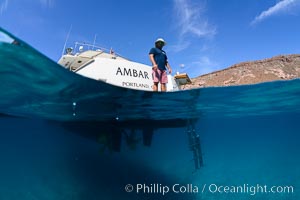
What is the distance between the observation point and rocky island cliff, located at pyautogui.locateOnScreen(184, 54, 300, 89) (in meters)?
59.6

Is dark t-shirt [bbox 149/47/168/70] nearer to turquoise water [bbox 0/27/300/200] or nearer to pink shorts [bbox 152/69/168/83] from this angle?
pink shorts [bbox 152/69/168/83]

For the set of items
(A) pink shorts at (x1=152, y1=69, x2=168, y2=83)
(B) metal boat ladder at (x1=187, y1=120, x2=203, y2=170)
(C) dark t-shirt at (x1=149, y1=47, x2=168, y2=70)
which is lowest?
(B) metal boat ladder at (x1=187, y1=120, x2=203, y2=170)

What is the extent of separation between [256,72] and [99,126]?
52252 millimetres

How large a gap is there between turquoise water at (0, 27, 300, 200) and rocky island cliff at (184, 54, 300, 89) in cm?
2197

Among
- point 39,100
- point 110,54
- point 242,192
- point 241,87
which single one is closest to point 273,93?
point 241,87

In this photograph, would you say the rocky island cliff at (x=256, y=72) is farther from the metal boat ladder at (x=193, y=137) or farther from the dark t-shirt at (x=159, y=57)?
the dark t-shirt at (x=159, y=57)

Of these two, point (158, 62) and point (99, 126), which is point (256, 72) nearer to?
point (99, 126)

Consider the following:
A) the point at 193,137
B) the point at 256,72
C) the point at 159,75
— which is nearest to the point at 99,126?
the point at 159,75

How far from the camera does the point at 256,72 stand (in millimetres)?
62375

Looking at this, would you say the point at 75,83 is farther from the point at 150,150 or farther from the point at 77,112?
the point at 150,150

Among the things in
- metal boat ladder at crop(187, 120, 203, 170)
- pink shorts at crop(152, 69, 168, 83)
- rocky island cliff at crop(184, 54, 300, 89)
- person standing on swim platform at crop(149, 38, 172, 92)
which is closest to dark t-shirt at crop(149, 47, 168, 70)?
person standing on swim platform at crop(149, 38, 172, 92)

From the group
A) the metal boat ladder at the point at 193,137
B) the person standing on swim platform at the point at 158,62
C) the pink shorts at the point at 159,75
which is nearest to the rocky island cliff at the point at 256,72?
the metal boat ladder at the point at 193,137

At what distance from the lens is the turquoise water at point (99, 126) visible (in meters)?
11.1

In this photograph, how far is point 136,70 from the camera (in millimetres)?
13164
